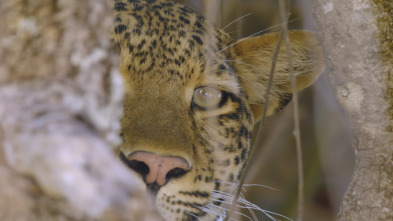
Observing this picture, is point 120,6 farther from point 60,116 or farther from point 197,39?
point 60,116

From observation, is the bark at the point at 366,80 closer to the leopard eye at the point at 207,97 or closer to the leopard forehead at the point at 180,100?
the leopard forehead at the point at 180,100

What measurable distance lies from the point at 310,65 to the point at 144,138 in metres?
1.61

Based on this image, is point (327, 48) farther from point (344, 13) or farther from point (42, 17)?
point (42, 17)

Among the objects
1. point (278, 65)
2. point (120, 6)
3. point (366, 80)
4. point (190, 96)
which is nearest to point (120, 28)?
point (120, 6)

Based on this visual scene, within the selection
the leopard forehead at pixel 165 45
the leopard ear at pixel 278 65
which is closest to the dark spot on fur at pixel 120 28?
the leopard forehead at pixel 165 45

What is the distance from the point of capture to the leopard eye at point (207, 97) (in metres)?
3.63

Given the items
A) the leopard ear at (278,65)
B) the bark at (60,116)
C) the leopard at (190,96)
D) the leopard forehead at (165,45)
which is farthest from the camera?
the leopard ear at (278,65)

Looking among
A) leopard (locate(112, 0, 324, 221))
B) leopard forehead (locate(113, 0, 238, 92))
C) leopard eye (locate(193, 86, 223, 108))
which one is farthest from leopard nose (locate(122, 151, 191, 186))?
leopard eye (locate(193, 86, 223, 108))

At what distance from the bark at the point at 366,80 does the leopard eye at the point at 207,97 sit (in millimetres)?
1044

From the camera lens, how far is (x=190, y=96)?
11.7 ft

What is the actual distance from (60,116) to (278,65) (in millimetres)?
2919

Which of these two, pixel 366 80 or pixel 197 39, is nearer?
pixel 366 80

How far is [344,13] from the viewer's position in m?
2.67

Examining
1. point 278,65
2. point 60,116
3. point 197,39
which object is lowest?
point 60,116
